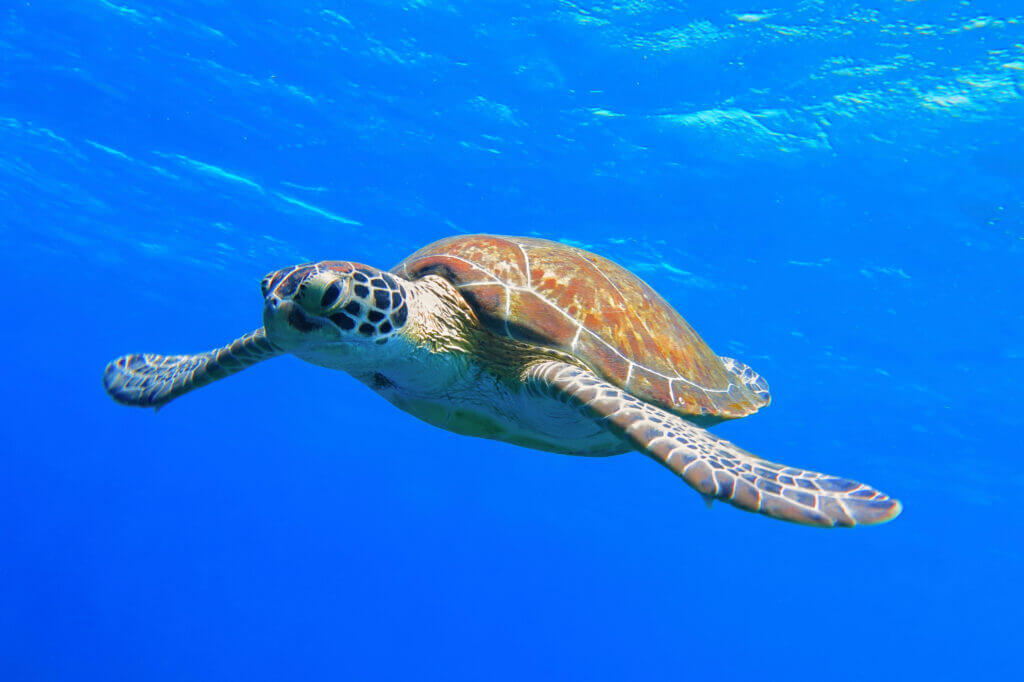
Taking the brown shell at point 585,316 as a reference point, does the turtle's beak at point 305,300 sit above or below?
below

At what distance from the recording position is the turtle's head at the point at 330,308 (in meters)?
3.24

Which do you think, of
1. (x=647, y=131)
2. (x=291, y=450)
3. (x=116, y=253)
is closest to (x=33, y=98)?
(x=116, y=253)

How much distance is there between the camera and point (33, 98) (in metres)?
15.5

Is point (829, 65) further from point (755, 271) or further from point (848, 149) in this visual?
point (755, 271)

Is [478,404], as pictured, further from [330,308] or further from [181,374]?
[181,374]

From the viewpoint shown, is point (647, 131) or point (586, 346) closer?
point (586, 346)

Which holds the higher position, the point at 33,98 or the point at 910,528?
the point at 910,528

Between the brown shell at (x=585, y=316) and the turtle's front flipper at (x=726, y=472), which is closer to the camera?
the turtle's front flipper at (x=726, y=472)

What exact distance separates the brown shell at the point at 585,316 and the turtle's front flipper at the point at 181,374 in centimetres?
133

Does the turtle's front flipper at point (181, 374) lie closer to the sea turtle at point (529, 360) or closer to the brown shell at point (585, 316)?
the sea turtle at point (529, 360)

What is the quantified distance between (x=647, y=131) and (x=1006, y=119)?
5.91m

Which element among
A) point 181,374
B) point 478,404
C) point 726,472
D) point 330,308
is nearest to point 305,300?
point 330,308

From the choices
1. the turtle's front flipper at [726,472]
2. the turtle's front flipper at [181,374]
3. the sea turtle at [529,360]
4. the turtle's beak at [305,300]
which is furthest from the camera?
the turtle's front flipper at [181,374]

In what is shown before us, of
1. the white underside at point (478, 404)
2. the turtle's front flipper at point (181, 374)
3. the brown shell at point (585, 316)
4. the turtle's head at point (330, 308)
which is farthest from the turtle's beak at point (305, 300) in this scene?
the turtle's front flipper at point (181, 374)
